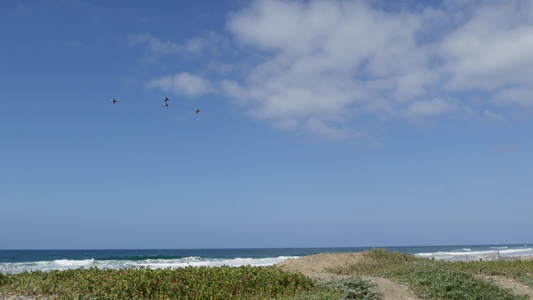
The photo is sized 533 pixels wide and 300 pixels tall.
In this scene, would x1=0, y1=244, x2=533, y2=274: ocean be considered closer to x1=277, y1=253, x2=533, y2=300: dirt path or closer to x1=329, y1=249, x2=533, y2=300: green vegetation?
x1=277, y1=253, x2=533, y2=300: dirt path

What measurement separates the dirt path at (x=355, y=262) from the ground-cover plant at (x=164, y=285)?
2.11 meters

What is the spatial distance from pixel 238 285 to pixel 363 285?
373 cm

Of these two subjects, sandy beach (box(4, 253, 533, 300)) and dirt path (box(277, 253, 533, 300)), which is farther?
dirt path (box(277, 253, 533, 300))

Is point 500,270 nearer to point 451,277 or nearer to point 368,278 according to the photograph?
point 451,277

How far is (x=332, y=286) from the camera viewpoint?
40.9ft

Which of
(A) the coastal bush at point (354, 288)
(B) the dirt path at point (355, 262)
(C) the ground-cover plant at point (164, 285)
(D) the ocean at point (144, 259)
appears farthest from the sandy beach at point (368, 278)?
(D) the ocean at point (144, 259)

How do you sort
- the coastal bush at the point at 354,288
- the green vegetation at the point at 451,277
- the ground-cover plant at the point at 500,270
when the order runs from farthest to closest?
the ground-cover plant at the point at 500,270 < the green vegetation at the point at 451,277 < the coastal bush at the point at 354,288

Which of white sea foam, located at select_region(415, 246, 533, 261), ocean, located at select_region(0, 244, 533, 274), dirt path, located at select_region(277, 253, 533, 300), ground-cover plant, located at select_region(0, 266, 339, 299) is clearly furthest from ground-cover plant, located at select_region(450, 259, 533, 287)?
ground-cover plant, located at select_region(0, 266, 339, 299)

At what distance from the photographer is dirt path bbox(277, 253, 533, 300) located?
1282 cm

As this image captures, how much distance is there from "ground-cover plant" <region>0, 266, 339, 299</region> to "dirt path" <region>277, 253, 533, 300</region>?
2.11 m

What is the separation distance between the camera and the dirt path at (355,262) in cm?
1282

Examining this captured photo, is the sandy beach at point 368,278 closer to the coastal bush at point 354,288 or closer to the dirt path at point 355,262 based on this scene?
the dirt path at point 355,262

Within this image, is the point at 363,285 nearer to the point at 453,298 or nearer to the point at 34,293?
the point at 453,298

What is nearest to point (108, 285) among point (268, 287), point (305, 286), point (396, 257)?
point (268, 287)
